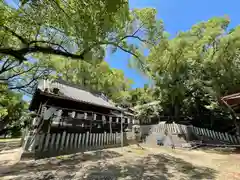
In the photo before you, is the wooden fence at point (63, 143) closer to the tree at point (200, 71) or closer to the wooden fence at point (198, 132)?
the wooden fence at point (198, 132)

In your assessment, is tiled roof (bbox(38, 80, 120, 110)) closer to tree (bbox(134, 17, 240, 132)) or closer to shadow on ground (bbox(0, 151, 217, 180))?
shadow on ground (bbox(0, 151, 217, 180))

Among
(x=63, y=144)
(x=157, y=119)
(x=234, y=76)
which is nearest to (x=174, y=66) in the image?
(x=234, y=76)

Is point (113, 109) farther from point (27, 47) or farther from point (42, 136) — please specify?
point (27, 47)

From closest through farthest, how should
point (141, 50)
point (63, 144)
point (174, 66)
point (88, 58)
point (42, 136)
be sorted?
point (88, 58) → point (42, 136) → point (63, 144) → point (141, 50) → point (174, 66)

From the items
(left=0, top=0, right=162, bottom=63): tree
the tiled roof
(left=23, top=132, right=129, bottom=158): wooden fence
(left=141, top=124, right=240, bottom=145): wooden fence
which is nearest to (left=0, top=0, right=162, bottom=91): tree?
(left=0, top=0, right=162, bottom=63): tree

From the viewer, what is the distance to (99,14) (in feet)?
12.8

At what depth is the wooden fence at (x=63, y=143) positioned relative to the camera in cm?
627

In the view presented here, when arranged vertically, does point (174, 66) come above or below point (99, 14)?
above

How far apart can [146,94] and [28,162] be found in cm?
1553

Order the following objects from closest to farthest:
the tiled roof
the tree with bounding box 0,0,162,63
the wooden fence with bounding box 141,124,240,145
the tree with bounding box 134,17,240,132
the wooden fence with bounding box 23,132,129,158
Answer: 1. the tree with bounding box 0,0,162,63
2. the wooden fence with bounding box 23,132,129,158
3. the tiled roof
4. the wooden fence with bounding box 141,124,240,145
5. the tree with bounding box 134,17,240,132

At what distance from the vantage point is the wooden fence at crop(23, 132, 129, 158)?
247 inches

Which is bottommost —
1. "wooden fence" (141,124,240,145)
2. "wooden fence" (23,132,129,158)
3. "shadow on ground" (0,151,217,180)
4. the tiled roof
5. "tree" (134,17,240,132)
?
"shadow on ground" (0,151,217,180)

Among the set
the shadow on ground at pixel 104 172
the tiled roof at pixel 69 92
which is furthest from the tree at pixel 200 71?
the shadow on ground at pixel 104 172

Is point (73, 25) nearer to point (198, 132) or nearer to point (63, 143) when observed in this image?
point (63, 143)
